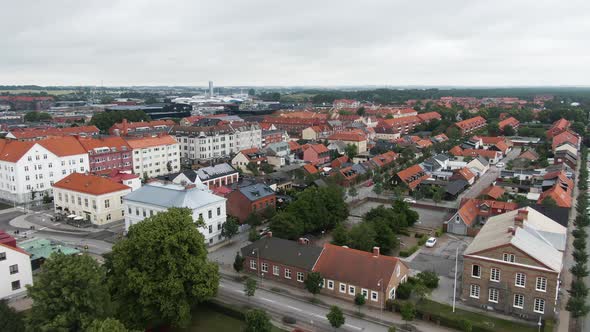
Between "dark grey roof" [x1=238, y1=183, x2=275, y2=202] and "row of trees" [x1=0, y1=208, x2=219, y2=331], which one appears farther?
"dark grey roof" [x1=238, y1=183, x2=275, y2=202]

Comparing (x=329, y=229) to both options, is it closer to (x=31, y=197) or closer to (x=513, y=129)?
(x=31, y=197)

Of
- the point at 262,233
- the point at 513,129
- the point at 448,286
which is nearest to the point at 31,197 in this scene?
the point at 262,233

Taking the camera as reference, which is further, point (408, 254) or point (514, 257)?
point (408, 254)

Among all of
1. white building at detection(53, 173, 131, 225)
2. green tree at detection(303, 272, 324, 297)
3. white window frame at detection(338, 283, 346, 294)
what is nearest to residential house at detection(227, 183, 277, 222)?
white building at detection(53, 173, 131, 225)

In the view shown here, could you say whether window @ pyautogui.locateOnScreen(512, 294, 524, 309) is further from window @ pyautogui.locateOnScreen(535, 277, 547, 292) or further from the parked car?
the parked car

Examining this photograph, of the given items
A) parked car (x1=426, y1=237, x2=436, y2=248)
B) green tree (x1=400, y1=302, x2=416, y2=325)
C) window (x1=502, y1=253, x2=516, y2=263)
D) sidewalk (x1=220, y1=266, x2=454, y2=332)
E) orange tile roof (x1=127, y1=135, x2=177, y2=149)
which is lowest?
sidewalk (x1=220, y1=266, x2=454, y2=332)

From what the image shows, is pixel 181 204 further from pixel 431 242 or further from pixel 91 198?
pixel 431 242
